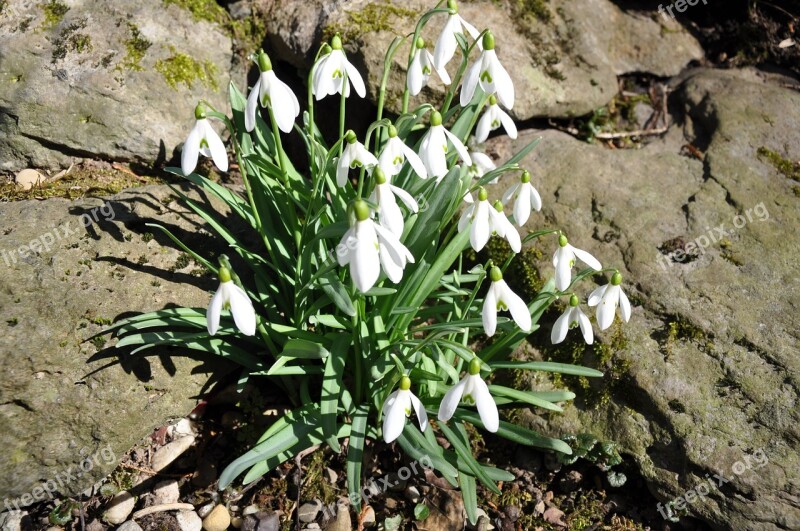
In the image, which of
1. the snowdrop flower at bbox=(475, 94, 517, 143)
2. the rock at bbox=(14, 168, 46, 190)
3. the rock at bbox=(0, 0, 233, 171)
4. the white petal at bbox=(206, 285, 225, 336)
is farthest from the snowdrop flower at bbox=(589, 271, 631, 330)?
the rock at bbox=(14, 168, 46, 190)

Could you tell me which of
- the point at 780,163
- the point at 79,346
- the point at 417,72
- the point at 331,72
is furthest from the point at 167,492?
the point at 780,163

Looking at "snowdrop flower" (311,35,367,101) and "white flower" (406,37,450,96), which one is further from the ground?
"snowdrop flower" (311,35,367,101)

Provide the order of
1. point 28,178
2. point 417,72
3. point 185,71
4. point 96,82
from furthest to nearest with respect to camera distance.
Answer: point 185,71 < point 96,82 < point 28,178 < point 417,72

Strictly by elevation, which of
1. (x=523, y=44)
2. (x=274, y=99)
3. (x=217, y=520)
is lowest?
(x=217, y=520)

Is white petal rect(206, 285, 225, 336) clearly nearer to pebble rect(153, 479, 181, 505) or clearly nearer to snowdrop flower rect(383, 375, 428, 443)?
snowdrop flower rect(383, 375, 428, 443)

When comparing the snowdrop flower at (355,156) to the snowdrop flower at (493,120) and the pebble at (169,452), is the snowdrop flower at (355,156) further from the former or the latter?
the pebble at (169,452)

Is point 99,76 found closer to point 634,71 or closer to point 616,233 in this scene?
point 616,233

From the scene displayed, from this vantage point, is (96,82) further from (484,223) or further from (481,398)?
(481,398)
